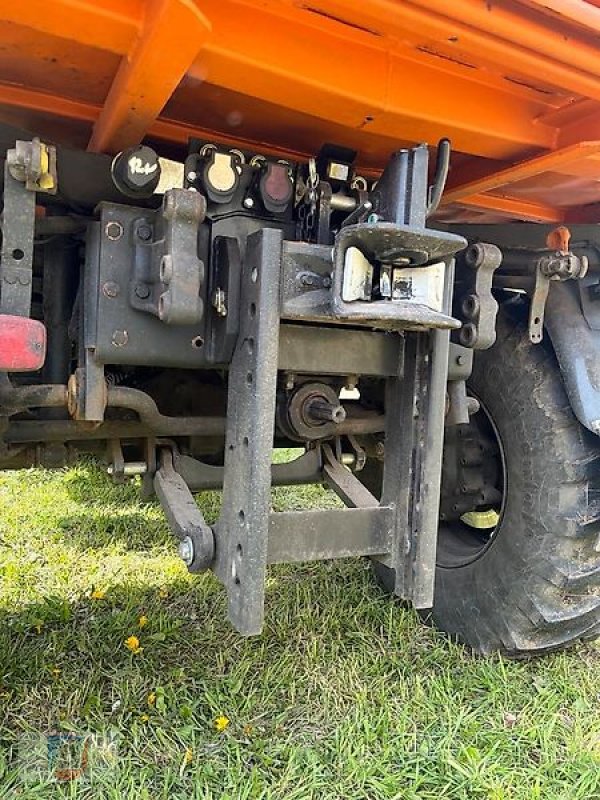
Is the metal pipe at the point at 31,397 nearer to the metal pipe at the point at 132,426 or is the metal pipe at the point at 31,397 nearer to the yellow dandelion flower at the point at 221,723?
the metal pipe at the point at 132,426

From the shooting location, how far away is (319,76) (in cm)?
128

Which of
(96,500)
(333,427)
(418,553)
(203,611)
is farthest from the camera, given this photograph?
(96,500)

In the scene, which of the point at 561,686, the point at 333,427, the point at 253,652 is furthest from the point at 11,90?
the point at 561,686

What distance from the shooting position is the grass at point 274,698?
5.55 feet

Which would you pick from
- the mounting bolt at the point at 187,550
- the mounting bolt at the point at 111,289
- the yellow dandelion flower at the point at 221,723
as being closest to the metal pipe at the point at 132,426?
the mounting bolt at the point at 111,289

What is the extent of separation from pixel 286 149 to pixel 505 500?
1353 millimetres

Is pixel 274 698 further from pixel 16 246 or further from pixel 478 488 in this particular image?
pixel 16 246

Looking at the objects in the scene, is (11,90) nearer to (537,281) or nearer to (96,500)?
(537,281)

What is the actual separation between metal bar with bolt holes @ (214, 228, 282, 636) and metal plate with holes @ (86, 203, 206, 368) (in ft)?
0.64

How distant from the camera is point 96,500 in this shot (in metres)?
4.07

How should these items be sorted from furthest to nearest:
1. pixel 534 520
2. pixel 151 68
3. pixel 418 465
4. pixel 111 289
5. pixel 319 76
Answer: pixel 534 520 → pixel 418 465 → pixel 111 289 → pixel 319 76 → pixel 151 68

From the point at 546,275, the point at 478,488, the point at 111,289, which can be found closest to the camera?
the point at 111,289

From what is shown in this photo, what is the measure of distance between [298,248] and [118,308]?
43 cm

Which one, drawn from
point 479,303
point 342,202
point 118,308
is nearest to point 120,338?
point 118,308
